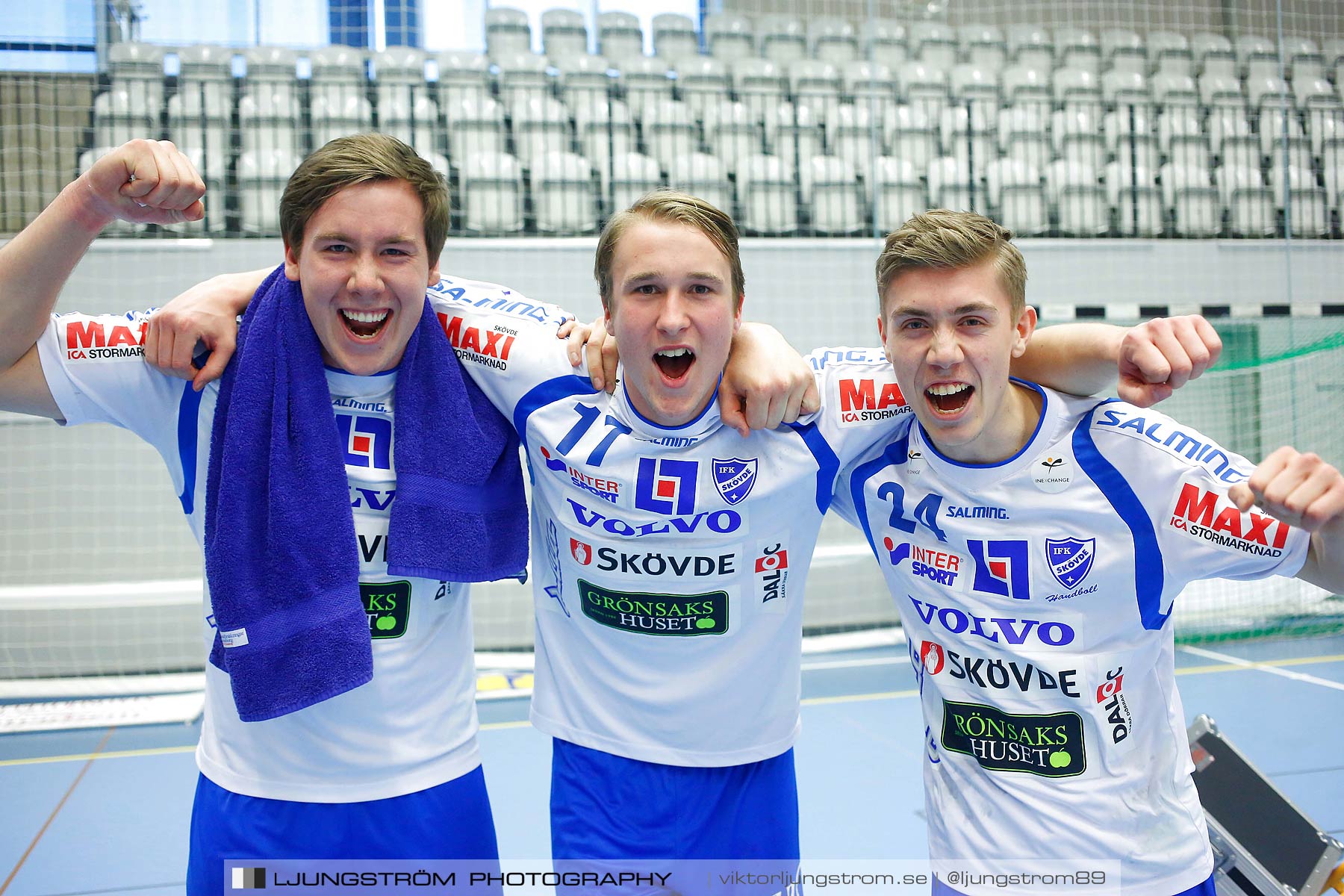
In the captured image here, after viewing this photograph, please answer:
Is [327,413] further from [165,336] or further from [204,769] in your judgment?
[204,769]

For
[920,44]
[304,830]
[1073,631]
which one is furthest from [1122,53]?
[304,830]

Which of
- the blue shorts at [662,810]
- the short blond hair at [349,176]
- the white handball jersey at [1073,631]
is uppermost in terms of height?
the short blond hair at [349,176]

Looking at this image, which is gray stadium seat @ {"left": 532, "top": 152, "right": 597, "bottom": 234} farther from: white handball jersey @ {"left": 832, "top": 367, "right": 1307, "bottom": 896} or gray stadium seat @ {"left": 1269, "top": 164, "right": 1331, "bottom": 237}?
gray stadium seat @ {"left": 1269, "top": 164, "right": 1331, "bottom": 237}

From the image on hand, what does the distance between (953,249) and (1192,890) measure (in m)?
1.30

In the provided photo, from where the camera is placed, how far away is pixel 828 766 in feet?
15.3

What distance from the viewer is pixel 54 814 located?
422 cm

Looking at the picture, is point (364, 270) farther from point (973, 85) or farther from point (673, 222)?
point (973, 85)

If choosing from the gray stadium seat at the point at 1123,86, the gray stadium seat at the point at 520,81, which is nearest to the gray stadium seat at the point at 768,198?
the gray stadium seat at the point at 520,81

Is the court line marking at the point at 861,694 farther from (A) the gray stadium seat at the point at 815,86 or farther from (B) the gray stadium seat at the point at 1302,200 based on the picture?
(A) the gray stadium seat at the point at 815,86

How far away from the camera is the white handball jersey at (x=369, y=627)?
70.4 inches

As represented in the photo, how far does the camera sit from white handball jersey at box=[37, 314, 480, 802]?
70.4 inches

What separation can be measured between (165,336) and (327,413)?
325mm

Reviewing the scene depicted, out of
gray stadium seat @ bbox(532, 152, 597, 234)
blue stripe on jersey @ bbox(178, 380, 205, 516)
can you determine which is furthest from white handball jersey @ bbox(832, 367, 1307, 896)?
gray stadium seat @ bbox(532, 152, 597, 234)

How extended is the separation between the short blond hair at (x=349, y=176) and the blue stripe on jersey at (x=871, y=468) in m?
1.01
